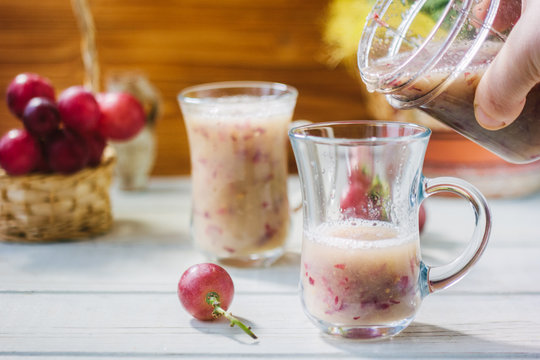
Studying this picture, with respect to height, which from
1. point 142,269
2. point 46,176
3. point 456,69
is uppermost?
point 456,69

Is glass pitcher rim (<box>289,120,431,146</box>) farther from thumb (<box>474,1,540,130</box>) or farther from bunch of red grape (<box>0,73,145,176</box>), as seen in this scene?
bunch of red grape (<box>0,73,145,176</box>)

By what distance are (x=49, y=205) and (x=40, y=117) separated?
0.56 ft

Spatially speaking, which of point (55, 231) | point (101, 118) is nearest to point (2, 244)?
point (55, 231)

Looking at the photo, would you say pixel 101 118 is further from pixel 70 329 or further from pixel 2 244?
pixel 70 329

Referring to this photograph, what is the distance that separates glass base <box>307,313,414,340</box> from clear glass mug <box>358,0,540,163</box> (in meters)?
0.28

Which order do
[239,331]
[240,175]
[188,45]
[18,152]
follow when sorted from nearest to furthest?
[239,331]
[240,175]
[18,152]
[188,45]

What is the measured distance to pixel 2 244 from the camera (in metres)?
1.18

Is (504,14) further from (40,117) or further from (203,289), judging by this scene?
(40,117)

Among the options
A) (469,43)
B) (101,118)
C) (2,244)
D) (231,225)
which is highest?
(469,43)

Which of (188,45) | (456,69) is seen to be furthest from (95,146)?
Answer: (456,69)

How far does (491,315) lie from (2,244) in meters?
0.91

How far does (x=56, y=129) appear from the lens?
1164mm

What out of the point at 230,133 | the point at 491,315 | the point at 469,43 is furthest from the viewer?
the point at 230,133

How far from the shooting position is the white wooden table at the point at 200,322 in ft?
2.45
